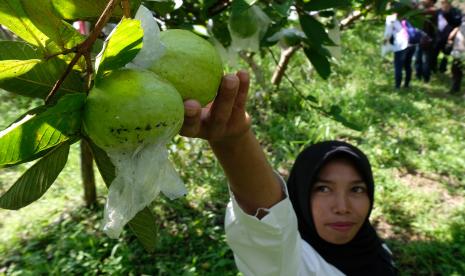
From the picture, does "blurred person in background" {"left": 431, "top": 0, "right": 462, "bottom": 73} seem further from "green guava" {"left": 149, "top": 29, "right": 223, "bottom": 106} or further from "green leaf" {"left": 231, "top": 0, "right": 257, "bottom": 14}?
"green guava" {"left": 149, "top": 29, "right": 223, "bottom": 106}

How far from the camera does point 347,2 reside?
981mm

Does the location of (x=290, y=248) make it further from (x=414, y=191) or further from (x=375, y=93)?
(x=375, y=93)

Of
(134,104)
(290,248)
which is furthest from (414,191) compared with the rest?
(134,104)

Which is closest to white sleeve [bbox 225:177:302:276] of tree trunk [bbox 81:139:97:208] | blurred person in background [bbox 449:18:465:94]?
tree trunk [bbox 81:139:97:208]

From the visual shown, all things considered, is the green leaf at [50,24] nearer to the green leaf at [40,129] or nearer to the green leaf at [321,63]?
the green leaf at [40,129]

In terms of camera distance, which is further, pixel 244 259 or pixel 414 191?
pixel 414 191

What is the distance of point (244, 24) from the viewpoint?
111 centimetres

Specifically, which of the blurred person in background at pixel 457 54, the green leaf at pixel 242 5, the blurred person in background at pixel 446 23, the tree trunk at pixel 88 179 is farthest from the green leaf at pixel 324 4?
the blurred person in background at pixel 446 23

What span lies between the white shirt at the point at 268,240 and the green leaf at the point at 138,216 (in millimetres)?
526

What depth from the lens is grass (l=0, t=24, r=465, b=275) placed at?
7.57 ft

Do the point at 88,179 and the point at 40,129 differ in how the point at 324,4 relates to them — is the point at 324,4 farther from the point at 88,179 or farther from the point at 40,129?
the point at 88,179

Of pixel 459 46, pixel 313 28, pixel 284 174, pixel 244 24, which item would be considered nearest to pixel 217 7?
pixel 244 24

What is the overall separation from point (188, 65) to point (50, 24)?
0.14 metres

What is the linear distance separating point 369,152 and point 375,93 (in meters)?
1.82
